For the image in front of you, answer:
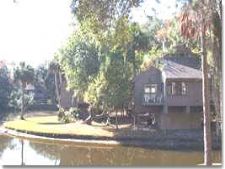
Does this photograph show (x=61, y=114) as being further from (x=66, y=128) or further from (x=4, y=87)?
(x=4, y=87)

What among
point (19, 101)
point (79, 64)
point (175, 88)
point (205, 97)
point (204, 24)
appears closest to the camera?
point (204, 24)

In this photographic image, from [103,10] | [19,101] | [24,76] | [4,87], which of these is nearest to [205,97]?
[103,10]

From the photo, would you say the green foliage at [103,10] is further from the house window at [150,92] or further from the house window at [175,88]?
the house window at [150,92]

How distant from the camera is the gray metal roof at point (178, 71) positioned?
1933cm

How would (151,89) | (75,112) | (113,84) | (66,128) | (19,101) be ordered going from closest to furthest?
(66,128) < (19,101) < (113,84) < (151,89) < (75,112)

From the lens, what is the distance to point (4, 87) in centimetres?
1684

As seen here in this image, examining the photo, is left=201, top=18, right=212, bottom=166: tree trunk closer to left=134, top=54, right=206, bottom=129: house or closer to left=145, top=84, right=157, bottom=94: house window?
left=134, top=54, right=206, bottom=129: house

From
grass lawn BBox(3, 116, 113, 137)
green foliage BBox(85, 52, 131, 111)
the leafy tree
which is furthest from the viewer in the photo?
green foliage BBox(85, 52, 131, 111)

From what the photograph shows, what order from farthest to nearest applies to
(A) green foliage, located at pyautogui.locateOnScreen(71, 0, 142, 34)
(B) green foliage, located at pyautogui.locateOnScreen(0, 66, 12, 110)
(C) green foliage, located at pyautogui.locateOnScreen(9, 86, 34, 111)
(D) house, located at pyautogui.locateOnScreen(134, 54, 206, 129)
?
(D) house, located at pyautogui.locateOnScreen(134, 54, 206, 129) → (C) green foliage, located at pyautogui.locateOnScreen(9, 86, 34, 111) → (B) green foliage, located at pyautogui.locateOnScreen(0, 66, 12, 110) → (A) green foliage, located at pyautogui.locateOnScreen(71, 0, 142, 34)

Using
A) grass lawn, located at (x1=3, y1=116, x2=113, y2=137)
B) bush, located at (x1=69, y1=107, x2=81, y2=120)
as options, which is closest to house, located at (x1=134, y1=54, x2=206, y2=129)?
grass lawn, located at (x1=3, y1=116, x2=113, y2=137)

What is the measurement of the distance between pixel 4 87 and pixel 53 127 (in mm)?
3206

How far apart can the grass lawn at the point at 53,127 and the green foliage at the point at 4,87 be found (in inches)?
38.5

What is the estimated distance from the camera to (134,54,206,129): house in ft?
A: 63.8

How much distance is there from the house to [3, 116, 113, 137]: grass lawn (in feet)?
7.44
